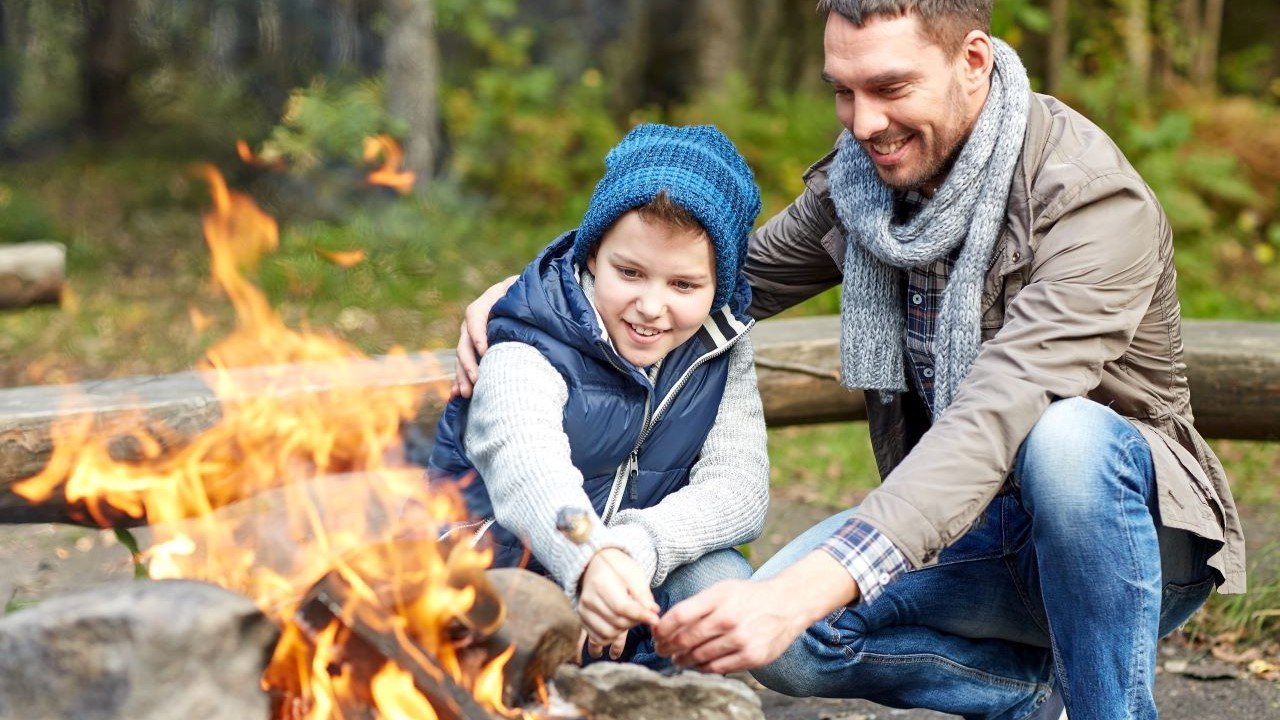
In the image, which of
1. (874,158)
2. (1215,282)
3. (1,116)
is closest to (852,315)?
(874,158)

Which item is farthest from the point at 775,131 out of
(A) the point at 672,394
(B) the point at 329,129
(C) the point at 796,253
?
(A) the point at 672,394

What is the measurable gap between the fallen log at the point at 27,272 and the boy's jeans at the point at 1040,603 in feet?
12.6

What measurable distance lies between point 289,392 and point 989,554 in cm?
182

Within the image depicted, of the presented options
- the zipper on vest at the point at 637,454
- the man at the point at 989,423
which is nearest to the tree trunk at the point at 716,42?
the man at the point at 989,423

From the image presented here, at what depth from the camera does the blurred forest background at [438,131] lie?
25.5 ft

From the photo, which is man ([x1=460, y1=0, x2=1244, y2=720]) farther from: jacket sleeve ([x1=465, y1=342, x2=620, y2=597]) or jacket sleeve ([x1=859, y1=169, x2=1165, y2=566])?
jacket sleeve ([x1=465, y1=342, x2=620, y2=597])

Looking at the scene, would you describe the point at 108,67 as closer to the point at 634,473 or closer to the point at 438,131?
the point at 438,131

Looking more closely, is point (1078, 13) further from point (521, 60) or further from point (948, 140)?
point (948, 140)

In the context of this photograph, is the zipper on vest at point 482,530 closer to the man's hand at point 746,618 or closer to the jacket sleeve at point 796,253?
the man's hand at point 746,618

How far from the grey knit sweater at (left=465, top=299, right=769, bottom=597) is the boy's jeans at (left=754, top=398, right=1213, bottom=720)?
176mm

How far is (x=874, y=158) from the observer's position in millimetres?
3025

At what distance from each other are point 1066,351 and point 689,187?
32.9 inches

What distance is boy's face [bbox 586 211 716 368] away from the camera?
9.47 ft

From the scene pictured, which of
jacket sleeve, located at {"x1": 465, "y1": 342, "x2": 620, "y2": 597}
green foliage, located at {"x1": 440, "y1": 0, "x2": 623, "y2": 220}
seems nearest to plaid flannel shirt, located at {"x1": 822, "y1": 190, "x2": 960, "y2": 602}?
jacket sleeve, located at {"x1": 465, "y1": 342, "x2": 620, "y2": 597}
